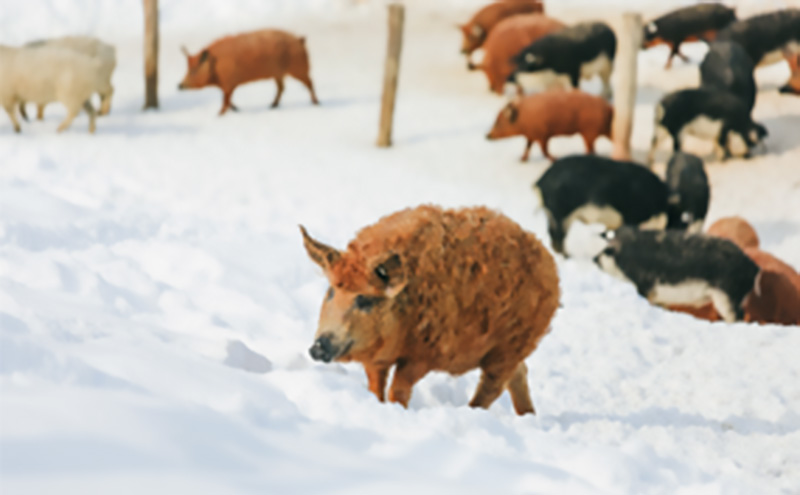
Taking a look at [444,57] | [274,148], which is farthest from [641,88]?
[274,148]

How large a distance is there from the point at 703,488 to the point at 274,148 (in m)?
7.29

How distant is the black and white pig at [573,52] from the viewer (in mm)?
11617

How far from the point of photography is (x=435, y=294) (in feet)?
11.6

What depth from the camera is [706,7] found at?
12484mm

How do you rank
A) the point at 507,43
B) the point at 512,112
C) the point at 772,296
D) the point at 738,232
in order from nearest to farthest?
1. the point at 772,296
2. the point at 738,232
3. the point at 512,112
4. the point at 507,43

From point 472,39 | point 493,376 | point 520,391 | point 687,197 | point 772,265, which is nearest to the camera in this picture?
point 493,376

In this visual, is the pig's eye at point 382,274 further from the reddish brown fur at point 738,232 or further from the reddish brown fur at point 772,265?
the reddish brown fur at point 738,232

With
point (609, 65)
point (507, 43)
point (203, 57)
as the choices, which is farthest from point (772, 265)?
point (203, 57)

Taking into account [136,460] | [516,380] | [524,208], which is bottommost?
[524,208]

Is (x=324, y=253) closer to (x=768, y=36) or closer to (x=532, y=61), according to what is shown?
(x=532, y=61)

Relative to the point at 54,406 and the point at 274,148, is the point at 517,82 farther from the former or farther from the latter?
the point at 54,406

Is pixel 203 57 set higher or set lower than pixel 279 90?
higher

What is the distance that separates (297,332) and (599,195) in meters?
3.76

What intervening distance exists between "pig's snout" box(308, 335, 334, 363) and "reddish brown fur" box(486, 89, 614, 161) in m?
6.98
